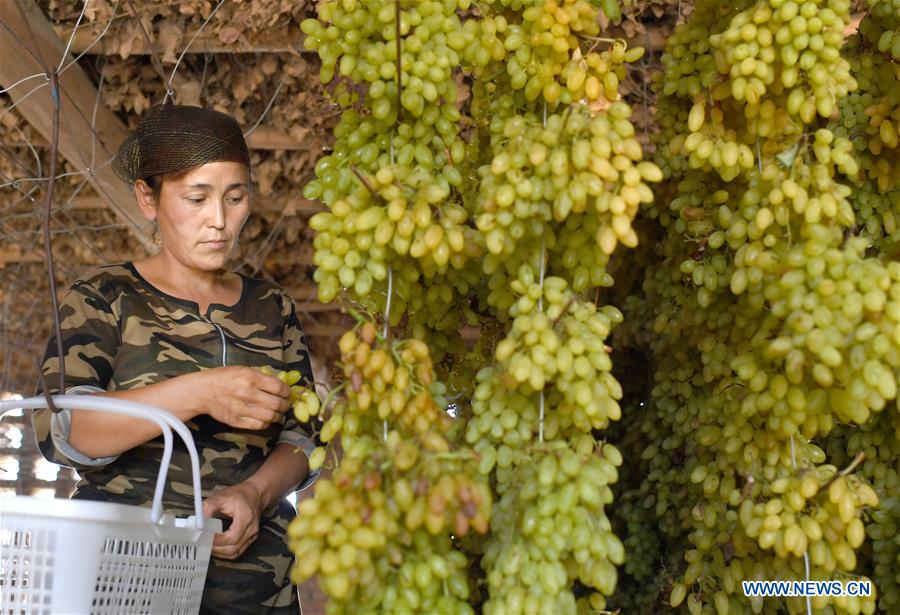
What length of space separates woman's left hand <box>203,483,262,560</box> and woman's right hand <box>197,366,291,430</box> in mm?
144

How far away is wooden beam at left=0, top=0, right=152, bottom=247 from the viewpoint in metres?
2.97

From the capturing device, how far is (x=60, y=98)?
118 inches

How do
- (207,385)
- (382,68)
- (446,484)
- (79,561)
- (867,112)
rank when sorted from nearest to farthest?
(446,484)
(79,561)
(382,68)
(207,385)
(867,112)

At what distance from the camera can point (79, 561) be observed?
124cm

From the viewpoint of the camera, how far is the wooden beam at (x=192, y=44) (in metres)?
3.16

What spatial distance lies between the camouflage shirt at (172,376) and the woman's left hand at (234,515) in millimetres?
69

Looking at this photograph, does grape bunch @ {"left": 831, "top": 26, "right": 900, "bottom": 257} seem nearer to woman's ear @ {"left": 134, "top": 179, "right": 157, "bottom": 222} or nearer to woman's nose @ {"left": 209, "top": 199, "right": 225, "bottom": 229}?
woman's nose @ {"left": 209, "top": 199, "right": 225, "bottom": 229}

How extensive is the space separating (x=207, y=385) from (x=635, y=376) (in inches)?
45.6

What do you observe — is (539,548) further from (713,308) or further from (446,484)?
(713,308)

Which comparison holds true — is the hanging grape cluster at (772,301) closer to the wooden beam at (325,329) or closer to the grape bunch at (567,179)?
the grape bunch at (567,179)

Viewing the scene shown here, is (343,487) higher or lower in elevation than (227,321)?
higher

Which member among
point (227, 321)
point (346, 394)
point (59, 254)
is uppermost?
point (346, 394)

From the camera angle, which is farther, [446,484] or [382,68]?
[382,68]

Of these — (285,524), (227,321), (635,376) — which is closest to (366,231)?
(227,321)
